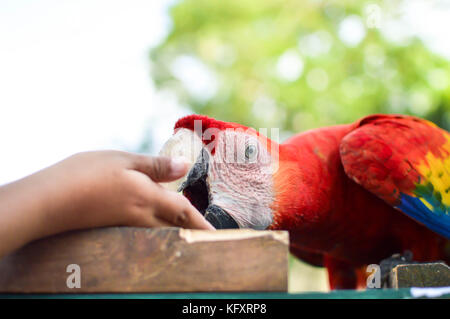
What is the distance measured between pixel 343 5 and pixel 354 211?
3.55 metres

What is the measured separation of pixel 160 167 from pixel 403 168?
977 mm

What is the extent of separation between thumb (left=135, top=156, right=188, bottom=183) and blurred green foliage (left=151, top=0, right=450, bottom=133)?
4076 mm

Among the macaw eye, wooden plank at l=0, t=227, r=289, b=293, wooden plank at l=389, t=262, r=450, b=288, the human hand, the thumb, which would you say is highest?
the macaw eye

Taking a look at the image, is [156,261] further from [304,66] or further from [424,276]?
[304,66]

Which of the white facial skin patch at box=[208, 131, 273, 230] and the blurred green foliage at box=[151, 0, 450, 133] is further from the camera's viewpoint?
the blurred green foliage at box=[151, 0, 450, 133]

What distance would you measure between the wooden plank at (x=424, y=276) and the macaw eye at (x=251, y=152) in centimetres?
63

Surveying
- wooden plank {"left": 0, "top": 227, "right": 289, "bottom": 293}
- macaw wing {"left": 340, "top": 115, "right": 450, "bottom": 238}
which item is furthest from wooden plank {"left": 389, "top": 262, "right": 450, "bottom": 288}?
macaw wing {"left": 340, "top": 115, "right": 450, "bottom": 238}

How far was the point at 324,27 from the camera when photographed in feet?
15.4

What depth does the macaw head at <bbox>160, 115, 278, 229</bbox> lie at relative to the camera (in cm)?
121

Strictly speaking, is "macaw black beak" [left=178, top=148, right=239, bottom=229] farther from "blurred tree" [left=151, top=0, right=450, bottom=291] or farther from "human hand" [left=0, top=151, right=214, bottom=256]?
"blurred tree" [left=151, top=0, right=450, bottom=291]

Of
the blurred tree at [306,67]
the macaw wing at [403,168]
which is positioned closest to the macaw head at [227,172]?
the macaw wing at [403,168]

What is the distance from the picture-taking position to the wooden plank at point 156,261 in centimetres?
61

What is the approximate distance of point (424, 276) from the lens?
0.78m
